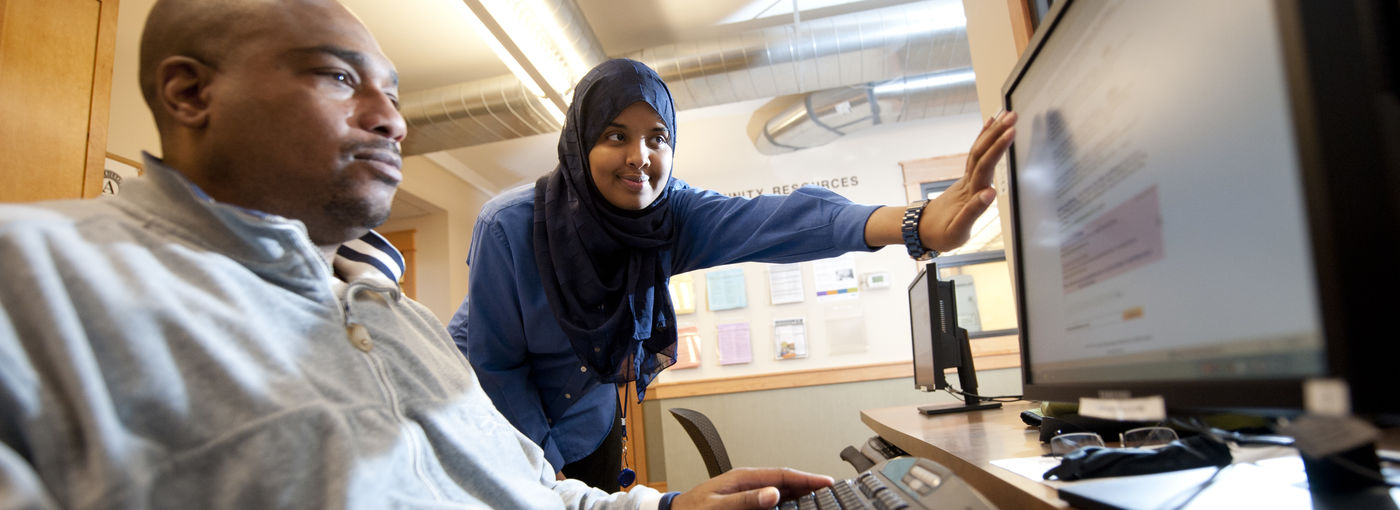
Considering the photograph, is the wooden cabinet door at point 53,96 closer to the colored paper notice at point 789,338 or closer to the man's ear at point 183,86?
the man's ear at point 183,86

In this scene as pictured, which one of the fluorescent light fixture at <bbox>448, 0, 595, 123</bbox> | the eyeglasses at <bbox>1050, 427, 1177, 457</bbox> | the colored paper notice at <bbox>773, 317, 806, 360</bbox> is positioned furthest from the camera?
the colored paper notice at <bbox>773, 317, 806, 360</bbox>

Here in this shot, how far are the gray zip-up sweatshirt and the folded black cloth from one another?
1.95 feet

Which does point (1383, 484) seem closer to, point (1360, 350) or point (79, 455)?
point (1360, 350)

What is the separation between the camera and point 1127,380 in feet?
1.78

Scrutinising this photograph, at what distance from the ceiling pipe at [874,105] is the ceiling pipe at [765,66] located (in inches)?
9.2

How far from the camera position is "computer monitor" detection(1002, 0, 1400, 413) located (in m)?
0.33

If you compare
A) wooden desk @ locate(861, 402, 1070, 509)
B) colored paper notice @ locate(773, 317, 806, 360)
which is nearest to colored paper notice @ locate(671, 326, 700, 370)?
colored paper notice @ locate(773, 317, 806, 360)

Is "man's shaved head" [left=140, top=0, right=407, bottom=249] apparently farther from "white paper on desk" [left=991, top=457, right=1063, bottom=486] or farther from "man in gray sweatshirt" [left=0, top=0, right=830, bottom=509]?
"white paper on desk" [left=991, top=457, right=1063, bottom=486]

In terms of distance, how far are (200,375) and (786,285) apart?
427cm

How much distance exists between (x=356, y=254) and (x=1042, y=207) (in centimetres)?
86

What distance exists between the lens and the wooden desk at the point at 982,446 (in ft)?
2.19

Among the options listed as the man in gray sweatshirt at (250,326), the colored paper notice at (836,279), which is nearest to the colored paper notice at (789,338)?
the colored paper notice at (836,279)

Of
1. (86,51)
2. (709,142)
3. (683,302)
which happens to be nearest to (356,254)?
(86,51)

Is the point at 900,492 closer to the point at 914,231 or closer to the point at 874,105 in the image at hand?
Result: the point at 914,231
